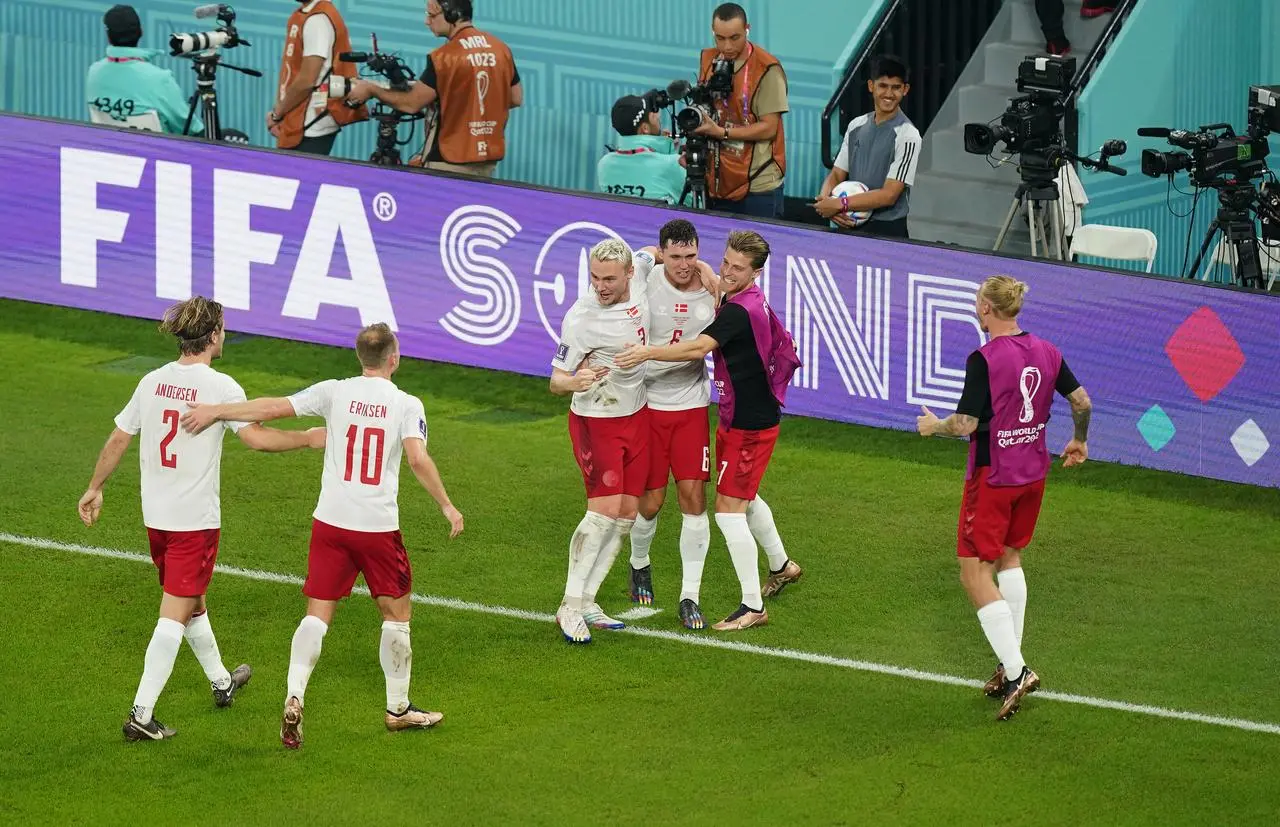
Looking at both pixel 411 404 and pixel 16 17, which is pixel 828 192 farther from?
pixel 16 17

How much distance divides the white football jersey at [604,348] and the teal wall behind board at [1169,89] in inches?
312

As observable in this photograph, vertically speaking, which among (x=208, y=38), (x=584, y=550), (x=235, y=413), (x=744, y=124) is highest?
(x=208, y=38)

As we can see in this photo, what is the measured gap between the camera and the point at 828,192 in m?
14.5

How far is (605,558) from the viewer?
10188mm

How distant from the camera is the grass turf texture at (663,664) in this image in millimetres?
8172

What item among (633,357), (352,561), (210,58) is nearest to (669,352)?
(633,357)

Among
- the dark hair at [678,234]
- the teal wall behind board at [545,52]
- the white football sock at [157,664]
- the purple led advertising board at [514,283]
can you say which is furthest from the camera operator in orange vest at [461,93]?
the white football sock at [157,664]

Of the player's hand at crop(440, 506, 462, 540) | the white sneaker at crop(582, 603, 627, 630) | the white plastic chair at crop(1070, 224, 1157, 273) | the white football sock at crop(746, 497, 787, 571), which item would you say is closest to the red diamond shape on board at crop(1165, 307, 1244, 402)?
the white plastic chair at crop(1070, 224, 1157, 273)

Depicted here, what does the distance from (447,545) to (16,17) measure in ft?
43.2

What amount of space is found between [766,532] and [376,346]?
3.19m

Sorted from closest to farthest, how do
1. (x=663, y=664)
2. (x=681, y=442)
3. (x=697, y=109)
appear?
(x=663, y=664) < (x=681, y=442) < (x=697, y=109)

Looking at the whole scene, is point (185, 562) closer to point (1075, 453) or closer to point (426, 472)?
point (426, 472)

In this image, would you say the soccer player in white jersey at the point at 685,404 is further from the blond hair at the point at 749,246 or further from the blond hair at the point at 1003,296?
the blond hair at the point at 1003,296

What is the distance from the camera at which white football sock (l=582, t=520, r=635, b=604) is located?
1014 cm
